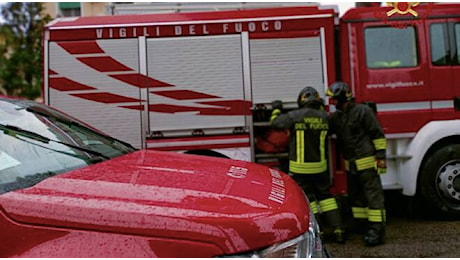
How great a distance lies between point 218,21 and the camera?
17.6ft

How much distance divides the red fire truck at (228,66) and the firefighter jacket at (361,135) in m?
0.63

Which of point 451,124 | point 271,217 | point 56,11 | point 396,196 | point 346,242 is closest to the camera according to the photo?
point 271,217

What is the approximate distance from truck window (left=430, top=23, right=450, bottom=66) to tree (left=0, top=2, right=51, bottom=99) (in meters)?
11.2

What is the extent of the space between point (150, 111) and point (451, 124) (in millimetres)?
3500

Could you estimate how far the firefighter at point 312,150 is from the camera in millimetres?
4762

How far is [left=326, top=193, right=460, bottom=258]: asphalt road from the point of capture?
4.31 metres

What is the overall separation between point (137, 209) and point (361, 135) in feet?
11.6

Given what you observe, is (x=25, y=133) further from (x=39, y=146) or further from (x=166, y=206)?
(x=166, y=206)

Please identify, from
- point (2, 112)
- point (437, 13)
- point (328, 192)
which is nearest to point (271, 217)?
point (2, 112)

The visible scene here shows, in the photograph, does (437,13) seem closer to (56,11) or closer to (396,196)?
(396,196)

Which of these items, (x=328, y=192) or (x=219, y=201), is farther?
(x=328, y=192)

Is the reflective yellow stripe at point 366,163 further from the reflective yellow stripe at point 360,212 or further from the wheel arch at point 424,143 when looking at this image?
the wheel arch at point 424,143

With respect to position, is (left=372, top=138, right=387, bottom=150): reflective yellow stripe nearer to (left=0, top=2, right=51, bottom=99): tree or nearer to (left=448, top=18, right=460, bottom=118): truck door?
(left=448, top=18, right=460, bottom=118): truck door

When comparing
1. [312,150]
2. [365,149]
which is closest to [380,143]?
[365,149]
